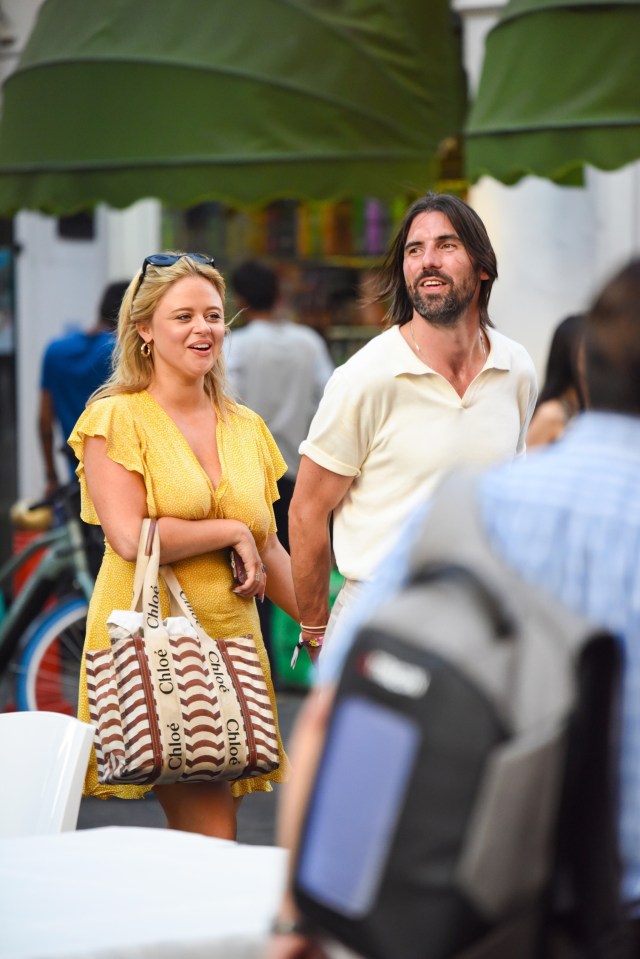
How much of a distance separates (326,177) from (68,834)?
4.39m

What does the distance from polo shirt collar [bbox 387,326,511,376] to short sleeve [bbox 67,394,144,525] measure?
0.68 metres

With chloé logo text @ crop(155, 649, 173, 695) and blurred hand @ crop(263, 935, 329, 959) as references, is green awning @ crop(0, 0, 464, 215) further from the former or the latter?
blurred hand @ crop(263, 935, 329, 959)

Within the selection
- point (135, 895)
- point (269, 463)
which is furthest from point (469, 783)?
point (269, 463)

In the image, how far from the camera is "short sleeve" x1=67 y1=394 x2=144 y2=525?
3816mm

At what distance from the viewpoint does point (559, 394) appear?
4.69 metres

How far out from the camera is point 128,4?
22.8ft

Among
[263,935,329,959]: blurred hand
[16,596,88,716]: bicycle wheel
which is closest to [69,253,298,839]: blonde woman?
[263,935,329,959]: blurred hand

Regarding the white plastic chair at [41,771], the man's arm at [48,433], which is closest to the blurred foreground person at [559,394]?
the white plastic chair at [41,771]

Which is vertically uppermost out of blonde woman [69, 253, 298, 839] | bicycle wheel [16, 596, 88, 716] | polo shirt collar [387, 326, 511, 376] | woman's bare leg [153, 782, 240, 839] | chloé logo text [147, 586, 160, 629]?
polo shirt collar [387, 326, 511, 376]

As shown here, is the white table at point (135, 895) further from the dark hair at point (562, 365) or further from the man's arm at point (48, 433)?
the man's arm at point (48, 433)

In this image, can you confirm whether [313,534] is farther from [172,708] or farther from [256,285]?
[256,285]

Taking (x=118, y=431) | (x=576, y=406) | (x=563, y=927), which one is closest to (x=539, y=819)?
Result: (x=563, y=927)

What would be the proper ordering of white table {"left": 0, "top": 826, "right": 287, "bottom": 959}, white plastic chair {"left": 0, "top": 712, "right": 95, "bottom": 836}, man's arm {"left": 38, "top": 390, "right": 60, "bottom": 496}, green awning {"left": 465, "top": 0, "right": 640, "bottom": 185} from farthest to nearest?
1. man's arm {"left": 38, "top": 390, "right": 60, "bottom": 496}
2. green awning {"left": 465, "top": 0, "right": 640, "bottom": 185}
3. white plastic chair {"left": 0, "top": 712, "right": 95, "bottom": 836}
4. white table {"left": 0, "top": 826, "right": 287, "bottom": 959}

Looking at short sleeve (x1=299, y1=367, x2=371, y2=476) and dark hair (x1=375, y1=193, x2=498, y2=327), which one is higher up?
dark hair (x1=375, y1=193, x2=498, y2=327)
